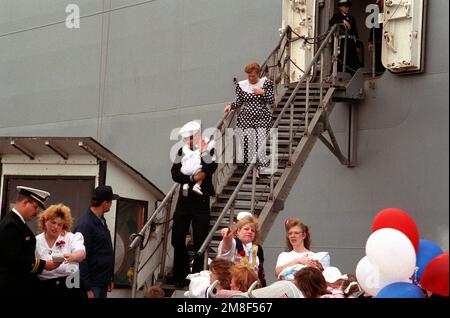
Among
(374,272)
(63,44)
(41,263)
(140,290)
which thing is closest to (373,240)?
(374,272)

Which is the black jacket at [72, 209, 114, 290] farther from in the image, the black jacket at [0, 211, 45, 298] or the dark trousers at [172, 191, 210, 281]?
the dark trousers at [172, 191, 210, 281]

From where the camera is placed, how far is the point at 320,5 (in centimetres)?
1306

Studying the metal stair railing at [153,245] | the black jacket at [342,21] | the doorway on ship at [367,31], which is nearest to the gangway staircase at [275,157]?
the metal stair railing at [153,245]

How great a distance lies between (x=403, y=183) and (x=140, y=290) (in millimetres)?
3198

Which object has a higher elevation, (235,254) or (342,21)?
(342,21)

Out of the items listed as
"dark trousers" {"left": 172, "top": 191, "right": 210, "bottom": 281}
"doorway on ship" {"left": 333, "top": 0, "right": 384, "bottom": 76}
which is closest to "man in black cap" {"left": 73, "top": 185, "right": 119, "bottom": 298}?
"dark trousers" {"left": 172, "top": 191, "right": 210, "bottom": 281}

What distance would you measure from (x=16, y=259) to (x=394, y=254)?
3.31 metres

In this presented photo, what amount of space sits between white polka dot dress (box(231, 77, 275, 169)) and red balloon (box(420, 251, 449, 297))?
6.11 m

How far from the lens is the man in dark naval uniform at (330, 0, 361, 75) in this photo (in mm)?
12141

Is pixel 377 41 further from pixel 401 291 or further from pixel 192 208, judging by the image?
pixel 401 291

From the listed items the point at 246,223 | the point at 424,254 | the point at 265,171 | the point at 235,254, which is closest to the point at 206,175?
the point at 265,171

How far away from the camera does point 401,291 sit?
445 cm

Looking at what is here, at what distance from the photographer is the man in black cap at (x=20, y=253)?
680 centimetres

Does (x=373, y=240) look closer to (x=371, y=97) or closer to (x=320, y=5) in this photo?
(x=371, y=97)
